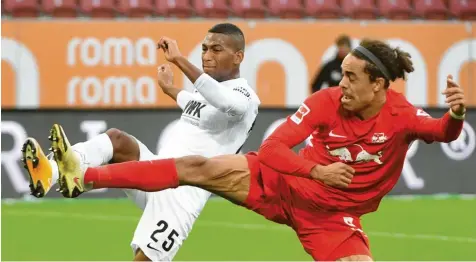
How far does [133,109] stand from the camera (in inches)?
535

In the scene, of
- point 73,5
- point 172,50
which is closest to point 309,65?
point 73,5

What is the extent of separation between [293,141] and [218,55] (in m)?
1.18

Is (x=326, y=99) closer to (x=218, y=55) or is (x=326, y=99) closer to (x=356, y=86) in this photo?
(x=356, y=86)

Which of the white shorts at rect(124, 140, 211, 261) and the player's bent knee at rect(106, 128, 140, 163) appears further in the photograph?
the player's bent knee at rect(106, 128, 140, 163)

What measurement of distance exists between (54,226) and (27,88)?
11.2 ft

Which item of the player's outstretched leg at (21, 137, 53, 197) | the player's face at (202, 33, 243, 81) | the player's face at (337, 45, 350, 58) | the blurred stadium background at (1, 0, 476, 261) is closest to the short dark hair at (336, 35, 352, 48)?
the player's face at (337, 45, 350, 58)

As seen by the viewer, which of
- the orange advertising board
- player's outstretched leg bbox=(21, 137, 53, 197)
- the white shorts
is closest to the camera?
player's outstretched leg bbox=(21, 137, 53, 197)

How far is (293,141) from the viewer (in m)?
6.31

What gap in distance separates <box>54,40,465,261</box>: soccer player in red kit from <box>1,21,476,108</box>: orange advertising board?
7635 millimetres

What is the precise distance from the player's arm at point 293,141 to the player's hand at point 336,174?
0.09m

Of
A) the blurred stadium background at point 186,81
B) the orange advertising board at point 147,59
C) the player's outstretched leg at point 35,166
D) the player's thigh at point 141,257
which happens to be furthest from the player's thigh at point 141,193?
the orange advertising board at point 147,59

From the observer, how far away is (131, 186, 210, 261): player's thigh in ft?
21.9

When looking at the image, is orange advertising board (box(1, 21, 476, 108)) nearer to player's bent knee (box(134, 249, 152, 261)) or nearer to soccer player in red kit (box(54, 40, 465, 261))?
player's bent knee (box(134, 249, 152, 261))

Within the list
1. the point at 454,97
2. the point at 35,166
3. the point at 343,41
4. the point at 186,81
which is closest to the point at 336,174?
the point at 454,97
